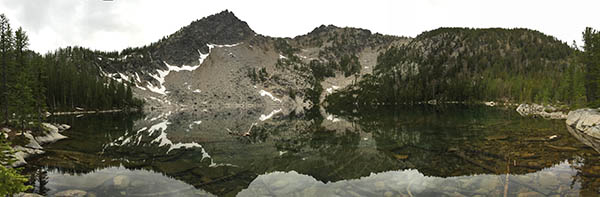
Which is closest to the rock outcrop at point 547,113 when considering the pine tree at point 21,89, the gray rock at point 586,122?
the gray rock at point 586,122

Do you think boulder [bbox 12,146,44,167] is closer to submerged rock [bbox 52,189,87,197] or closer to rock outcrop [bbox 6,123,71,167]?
rock outcrop [bbox 6,123,71,167]

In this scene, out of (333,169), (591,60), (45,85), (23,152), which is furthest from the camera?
(45,85)

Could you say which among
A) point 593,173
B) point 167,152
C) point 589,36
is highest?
point 589,36

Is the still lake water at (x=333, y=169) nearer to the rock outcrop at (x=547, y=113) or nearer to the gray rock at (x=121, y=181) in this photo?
the gray rock at (x=121, y=181)

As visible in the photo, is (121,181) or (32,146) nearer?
(121,181)

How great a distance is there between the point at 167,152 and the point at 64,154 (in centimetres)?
855

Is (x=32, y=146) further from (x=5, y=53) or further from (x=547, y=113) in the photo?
(x=547, y=113)

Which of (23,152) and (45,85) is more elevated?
(45,85)

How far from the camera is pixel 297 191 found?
1470cm

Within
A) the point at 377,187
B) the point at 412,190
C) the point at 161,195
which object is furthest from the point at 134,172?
the point at 412,190

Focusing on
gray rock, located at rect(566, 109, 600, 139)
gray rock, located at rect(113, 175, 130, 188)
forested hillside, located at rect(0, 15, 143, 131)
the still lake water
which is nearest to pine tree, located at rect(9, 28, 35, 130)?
forested hillside, located at rect(0, 15, 143, 131)

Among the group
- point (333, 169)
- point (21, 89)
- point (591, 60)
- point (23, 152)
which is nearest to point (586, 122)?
point (591, 60)

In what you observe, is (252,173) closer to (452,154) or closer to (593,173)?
(452,154)

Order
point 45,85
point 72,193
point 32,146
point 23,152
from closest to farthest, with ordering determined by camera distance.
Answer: point 72,193 < point 23,152 < point 32,146 < point 45,85
